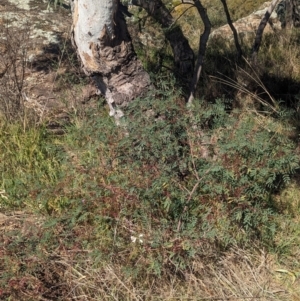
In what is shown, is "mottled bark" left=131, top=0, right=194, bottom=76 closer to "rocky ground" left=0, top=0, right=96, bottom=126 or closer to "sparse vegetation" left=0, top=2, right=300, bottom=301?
"rocky ground" left=0, top=0, right=96, bottom=126

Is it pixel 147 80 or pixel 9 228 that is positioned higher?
pixel 147 80

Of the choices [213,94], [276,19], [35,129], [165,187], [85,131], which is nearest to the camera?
[165,187]

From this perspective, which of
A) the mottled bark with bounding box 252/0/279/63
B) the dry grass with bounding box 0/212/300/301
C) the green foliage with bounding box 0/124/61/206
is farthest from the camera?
the mottled bark with bounding box 252/0/279/63

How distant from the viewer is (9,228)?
352 cm

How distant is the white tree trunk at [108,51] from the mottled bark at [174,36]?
4.19ft

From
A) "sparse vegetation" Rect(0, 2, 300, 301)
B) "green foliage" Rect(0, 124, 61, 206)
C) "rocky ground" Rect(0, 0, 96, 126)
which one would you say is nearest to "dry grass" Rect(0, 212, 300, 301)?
"sparse vegetation" Rect(0, 2, 300, 301)

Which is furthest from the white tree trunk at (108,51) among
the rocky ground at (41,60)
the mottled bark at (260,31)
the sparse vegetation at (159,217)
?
the mottled bark at (260,31)

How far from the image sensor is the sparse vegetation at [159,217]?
307 cm

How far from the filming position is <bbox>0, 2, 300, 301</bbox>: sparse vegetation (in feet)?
10.1

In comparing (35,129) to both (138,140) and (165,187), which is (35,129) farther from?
(165,187)

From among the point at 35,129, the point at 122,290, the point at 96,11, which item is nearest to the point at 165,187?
the point at 122,290

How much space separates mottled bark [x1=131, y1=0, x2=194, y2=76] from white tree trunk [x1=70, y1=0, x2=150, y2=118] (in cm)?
128

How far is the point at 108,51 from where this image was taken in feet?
11.9

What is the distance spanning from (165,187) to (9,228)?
111cm
